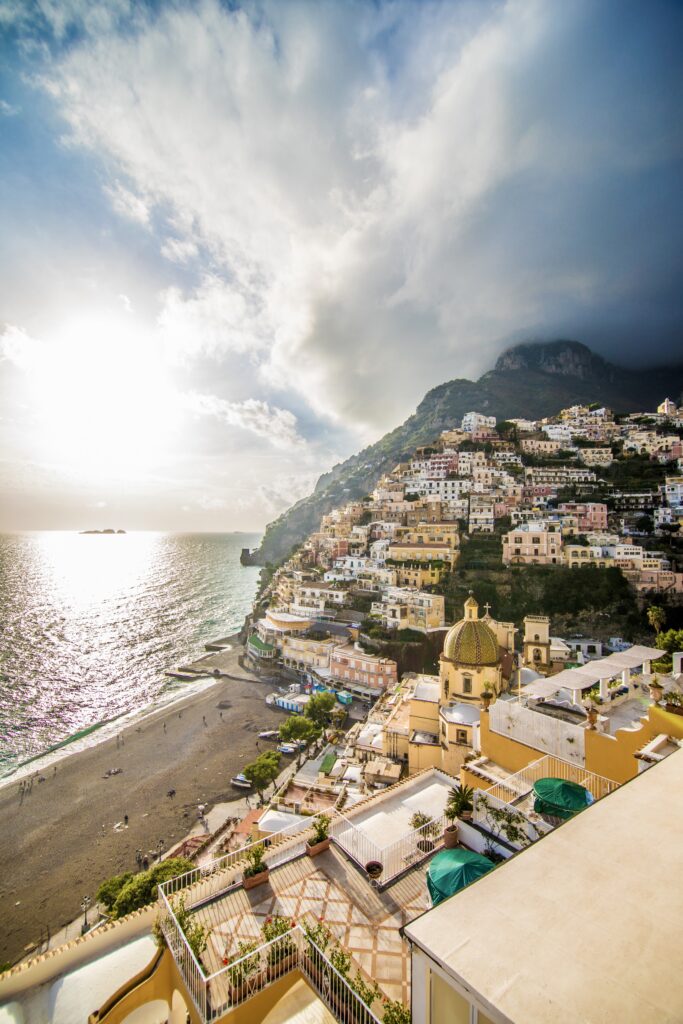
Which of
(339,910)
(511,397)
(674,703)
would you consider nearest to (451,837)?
(339,910)

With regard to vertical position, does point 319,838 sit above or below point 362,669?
above

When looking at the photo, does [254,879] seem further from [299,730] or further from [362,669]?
[362,669]

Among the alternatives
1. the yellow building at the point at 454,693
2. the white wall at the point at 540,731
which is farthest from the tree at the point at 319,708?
the white wall at the point at 540,731

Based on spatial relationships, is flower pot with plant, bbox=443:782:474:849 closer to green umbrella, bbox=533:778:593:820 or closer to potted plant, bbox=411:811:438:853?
potted plant, bbox=411:811:438:853

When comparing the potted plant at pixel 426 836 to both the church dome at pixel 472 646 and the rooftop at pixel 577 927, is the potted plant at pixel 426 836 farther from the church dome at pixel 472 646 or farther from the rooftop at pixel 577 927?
the church dome at pixel 472 646

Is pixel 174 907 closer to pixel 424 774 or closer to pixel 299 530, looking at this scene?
pixel 424 774

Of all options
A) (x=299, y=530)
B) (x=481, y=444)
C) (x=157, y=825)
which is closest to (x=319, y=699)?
(x=157, y=825)

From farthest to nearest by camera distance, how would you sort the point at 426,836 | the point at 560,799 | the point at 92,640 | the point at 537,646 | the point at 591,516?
the point at 92,640
the point at 591,516
the point at 537,646
the point at 426,836
the point at 560,799

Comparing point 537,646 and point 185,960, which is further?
point 537,646
